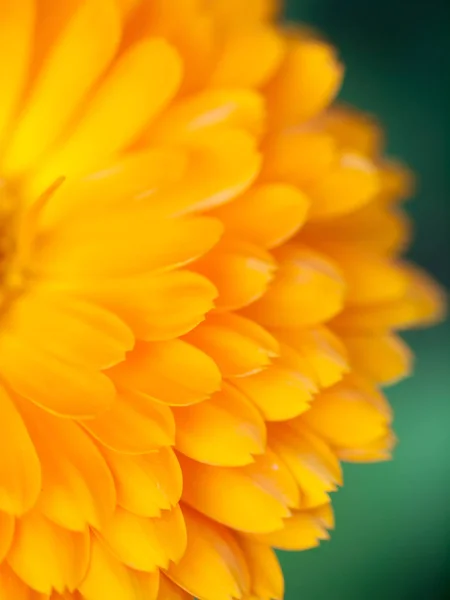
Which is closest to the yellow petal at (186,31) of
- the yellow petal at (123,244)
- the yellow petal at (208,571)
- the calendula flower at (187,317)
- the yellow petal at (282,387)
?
the calendula flower at (187,317)

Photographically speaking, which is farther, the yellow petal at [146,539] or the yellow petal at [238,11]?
the yellow petal at [238,11]

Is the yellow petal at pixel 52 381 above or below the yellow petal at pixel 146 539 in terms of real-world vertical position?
above

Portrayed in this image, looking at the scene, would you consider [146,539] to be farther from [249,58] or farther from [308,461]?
[249,58]

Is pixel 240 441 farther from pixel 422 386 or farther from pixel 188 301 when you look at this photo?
pixel 422 386

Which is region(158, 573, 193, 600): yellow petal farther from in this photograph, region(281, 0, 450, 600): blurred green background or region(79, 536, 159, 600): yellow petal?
region(281, 0, 450, 600): blurred green background

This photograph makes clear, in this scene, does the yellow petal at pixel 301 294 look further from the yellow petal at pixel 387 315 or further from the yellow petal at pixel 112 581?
the yellow petal at pixel 112 581
